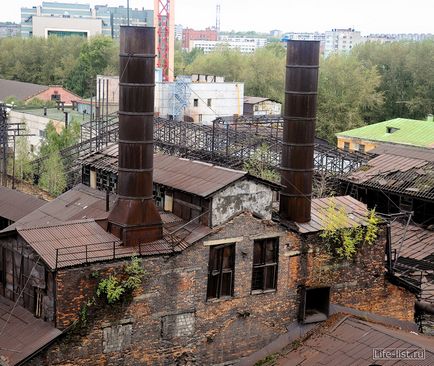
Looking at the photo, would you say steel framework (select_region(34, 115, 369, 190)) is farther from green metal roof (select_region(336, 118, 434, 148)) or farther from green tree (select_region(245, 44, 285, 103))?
green tree (select_region(245, 44, 285, 103))

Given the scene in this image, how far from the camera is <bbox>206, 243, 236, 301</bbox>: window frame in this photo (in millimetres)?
18547

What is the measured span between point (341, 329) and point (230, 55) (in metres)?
77.2

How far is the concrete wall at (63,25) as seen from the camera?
138250mm

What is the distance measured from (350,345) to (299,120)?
6.86 metres

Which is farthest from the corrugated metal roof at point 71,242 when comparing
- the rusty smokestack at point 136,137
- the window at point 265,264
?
the window at point 265,264

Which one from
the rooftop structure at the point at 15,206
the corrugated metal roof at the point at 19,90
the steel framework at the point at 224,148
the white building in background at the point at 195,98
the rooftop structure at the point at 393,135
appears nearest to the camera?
the rooftop structure at the point at 15,206

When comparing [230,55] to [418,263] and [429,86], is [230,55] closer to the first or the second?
[429,86]

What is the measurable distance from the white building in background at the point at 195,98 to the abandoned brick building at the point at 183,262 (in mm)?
39151

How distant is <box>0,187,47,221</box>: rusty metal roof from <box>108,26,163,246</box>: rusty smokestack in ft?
38.1

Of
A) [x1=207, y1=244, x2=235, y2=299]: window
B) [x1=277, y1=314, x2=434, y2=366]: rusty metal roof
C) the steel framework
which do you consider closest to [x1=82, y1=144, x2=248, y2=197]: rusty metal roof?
[x1=207, y1=244, x2=235, y2=299]: window

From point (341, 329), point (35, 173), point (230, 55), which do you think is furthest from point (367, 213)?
point (230, 55)

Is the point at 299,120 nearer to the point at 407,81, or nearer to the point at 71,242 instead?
the point at 71,242

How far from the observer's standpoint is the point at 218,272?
61.3 ft

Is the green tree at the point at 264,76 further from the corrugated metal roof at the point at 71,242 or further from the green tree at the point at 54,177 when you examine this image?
the corrugated metal roof at the point at 71,242
